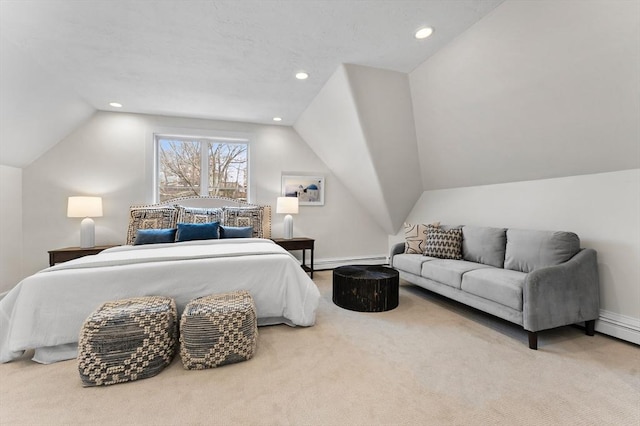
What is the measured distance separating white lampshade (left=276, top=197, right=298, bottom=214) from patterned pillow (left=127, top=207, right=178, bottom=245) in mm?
1440

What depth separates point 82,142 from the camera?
3939mm

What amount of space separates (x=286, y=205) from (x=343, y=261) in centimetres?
149

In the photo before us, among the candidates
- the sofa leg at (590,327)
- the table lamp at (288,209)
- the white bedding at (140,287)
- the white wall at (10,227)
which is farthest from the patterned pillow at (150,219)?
the sofa leg at (590,327)

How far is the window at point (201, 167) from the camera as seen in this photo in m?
4.41

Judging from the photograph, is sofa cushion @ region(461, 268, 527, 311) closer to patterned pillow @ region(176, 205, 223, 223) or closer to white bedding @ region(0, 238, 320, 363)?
white bedding @ region(0, 238, 320, 363)

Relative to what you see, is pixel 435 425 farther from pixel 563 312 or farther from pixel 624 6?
pixel 624 6

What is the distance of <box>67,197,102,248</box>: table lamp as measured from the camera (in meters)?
3.57

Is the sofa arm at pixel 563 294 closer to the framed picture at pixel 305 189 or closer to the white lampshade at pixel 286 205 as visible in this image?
the white lampshade at pixel 286 205

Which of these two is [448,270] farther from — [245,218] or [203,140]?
[203,140]

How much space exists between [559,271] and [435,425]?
1629 mm

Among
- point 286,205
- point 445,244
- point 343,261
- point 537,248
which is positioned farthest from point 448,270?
point 286,205

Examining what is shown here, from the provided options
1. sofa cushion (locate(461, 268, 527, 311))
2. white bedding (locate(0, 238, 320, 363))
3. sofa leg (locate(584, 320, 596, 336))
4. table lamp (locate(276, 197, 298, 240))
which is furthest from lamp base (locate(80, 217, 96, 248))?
sofa leg (locate(584, 320, 596, 336))

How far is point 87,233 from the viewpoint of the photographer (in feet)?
12.0

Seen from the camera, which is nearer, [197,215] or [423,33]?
[423,33]
